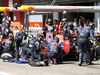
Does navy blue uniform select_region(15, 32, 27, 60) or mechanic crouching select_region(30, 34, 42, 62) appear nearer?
mechanic crouching select_region(30, 34, 42, 62)

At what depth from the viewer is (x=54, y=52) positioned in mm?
12625

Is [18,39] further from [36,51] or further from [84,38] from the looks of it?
[84,38]

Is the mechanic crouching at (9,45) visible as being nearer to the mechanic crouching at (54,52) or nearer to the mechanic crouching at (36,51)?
the mechanic crouching at (36,51)

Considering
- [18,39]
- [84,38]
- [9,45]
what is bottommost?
[9,45]

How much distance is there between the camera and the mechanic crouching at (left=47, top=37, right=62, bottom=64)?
12664 mm

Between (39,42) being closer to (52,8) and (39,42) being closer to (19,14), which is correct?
(52,8)

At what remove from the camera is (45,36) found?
14359 mm

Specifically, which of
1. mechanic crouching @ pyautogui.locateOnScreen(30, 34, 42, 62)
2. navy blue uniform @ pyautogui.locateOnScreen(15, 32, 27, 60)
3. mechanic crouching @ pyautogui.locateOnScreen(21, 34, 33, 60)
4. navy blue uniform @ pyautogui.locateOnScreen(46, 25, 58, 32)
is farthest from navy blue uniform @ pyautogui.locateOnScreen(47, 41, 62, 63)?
navy blue uniform @ pyautogui.locateOnScreen(15, 32, 27, 60)

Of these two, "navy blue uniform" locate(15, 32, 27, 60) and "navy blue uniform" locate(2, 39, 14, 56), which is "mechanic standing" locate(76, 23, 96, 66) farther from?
"navy blue uniform" locate(2, 39, 14, 56)

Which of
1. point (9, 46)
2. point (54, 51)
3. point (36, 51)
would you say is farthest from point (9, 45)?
point (54, 51)

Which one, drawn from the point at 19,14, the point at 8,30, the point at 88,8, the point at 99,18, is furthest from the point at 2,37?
the point at 19,14

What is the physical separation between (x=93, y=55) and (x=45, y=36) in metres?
2.71

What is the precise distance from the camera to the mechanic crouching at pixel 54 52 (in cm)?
1266

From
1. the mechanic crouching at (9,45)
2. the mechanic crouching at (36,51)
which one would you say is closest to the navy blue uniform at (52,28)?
the mechanic crouching at (36,51)
